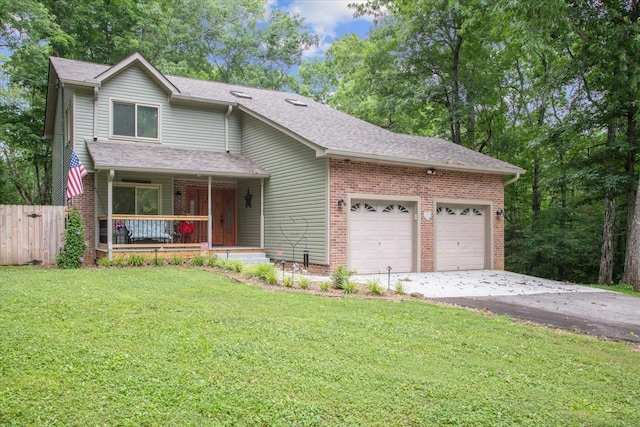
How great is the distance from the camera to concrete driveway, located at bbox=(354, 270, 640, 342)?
7398 millimetres

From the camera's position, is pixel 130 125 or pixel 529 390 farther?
pixel 130 125

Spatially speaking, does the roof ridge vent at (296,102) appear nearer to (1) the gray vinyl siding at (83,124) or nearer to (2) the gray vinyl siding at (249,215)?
(2) the gray vinyl siding at (249,215)

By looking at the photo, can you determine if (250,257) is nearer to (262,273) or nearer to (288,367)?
(262,273)

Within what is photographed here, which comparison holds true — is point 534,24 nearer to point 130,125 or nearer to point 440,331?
point 440,331

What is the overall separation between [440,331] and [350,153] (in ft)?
22.1

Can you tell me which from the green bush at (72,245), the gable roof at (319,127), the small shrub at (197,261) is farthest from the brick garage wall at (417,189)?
the green bush at (72,245)

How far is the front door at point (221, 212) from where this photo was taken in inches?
661

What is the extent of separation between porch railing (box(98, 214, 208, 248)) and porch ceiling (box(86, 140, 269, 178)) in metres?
1.40

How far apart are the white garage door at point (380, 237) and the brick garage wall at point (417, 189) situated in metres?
0.34

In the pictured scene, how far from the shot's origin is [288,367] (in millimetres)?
4305

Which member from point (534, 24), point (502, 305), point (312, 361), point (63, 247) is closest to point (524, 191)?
point (534, 24)

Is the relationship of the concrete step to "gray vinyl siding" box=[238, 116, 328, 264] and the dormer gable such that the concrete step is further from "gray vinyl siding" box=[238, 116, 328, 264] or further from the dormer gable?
the dormer gable

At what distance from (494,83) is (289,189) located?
43.2 ft

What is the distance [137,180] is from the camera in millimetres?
15492
